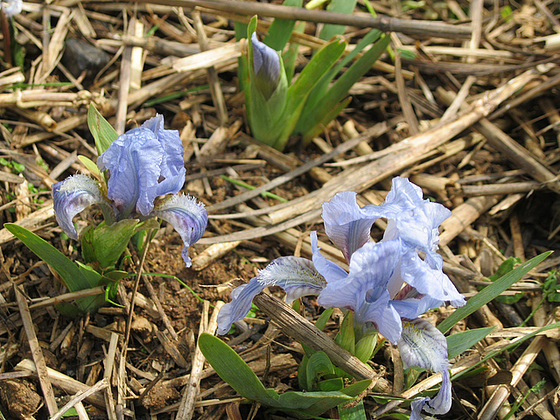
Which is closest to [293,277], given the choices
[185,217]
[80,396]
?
[185,217]

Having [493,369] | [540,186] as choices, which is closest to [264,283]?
[493,369]

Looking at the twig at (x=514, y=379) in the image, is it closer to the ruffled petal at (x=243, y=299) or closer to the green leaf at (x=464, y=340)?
the green leaf at (x=464, y=340)

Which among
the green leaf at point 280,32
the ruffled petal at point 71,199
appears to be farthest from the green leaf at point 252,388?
the green leaf at point 280,32

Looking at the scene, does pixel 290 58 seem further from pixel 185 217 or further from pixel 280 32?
pixel 185 217

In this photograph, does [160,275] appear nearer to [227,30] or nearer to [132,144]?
[132,144]

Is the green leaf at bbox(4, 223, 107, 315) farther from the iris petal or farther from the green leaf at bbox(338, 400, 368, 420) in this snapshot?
the green leaf at bbox(338, 400, 368, 420)

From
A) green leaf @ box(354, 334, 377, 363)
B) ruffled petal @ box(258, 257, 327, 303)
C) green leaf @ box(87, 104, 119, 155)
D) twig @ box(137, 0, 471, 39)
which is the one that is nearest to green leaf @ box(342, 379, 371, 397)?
green leaf @ box(354, 334, 377, 363)
